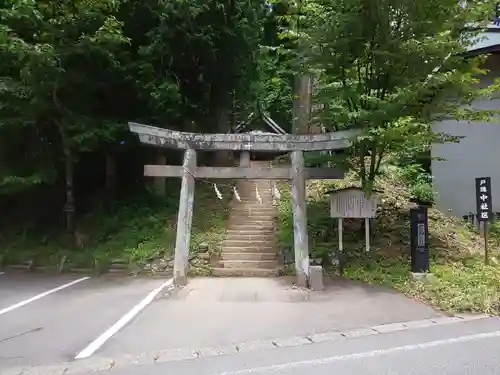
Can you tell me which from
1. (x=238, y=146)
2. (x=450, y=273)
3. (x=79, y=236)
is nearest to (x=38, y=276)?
(x=79, y=236)

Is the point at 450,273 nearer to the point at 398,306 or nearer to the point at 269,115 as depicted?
the point at 398,306

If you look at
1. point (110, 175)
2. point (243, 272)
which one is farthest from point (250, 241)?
point (110, 175)

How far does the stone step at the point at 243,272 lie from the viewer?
12016mm

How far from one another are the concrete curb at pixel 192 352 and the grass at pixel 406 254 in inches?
63.2

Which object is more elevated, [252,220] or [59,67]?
[59,67]

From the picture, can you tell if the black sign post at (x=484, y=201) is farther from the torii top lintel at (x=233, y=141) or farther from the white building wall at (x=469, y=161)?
the white building wall at (x=469, y=161)

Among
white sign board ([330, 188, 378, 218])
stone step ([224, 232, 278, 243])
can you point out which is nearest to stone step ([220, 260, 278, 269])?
stone step ([224, 232, 278, 243])

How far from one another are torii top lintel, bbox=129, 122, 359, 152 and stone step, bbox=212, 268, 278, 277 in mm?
3344

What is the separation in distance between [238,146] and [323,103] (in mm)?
2703

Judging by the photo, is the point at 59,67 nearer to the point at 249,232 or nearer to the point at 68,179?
the point at 68,179

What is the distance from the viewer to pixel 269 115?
3109cm

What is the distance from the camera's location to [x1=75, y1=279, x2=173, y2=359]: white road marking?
6.37 metres

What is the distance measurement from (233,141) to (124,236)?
572 centimetres

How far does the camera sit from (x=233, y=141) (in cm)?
1128
